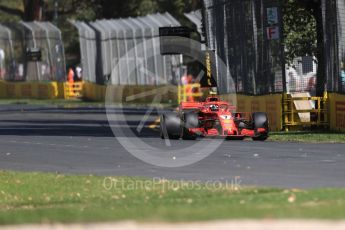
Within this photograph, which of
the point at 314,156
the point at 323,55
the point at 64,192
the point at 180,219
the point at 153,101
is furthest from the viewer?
the point at 153,101

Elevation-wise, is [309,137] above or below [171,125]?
below

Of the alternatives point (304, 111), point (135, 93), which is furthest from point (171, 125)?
point (135, 93)

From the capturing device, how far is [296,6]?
35.2 meters

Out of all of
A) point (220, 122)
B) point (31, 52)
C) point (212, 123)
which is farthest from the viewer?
point (31, 52)

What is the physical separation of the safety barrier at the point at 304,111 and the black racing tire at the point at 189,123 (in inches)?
212

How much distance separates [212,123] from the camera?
25.8 m

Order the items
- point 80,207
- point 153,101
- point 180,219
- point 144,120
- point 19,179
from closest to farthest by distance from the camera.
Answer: point 180,219
point 80,207
point 19,179
point 144,120
point 153,101

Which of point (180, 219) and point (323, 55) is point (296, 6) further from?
point (180, 219)

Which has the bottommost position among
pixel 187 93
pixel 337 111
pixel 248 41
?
pixel 187 93

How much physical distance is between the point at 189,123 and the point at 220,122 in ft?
2.84

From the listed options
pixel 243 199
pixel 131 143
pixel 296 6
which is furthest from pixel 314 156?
pixel 296 6

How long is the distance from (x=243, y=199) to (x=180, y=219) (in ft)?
9.51

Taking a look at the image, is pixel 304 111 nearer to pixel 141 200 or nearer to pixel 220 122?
pixel 220 122

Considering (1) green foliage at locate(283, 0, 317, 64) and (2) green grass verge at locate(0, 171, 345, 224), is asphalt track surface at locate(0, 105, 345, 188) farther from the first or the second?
(1) green foliage at locate(283, 0, 317, 64)
